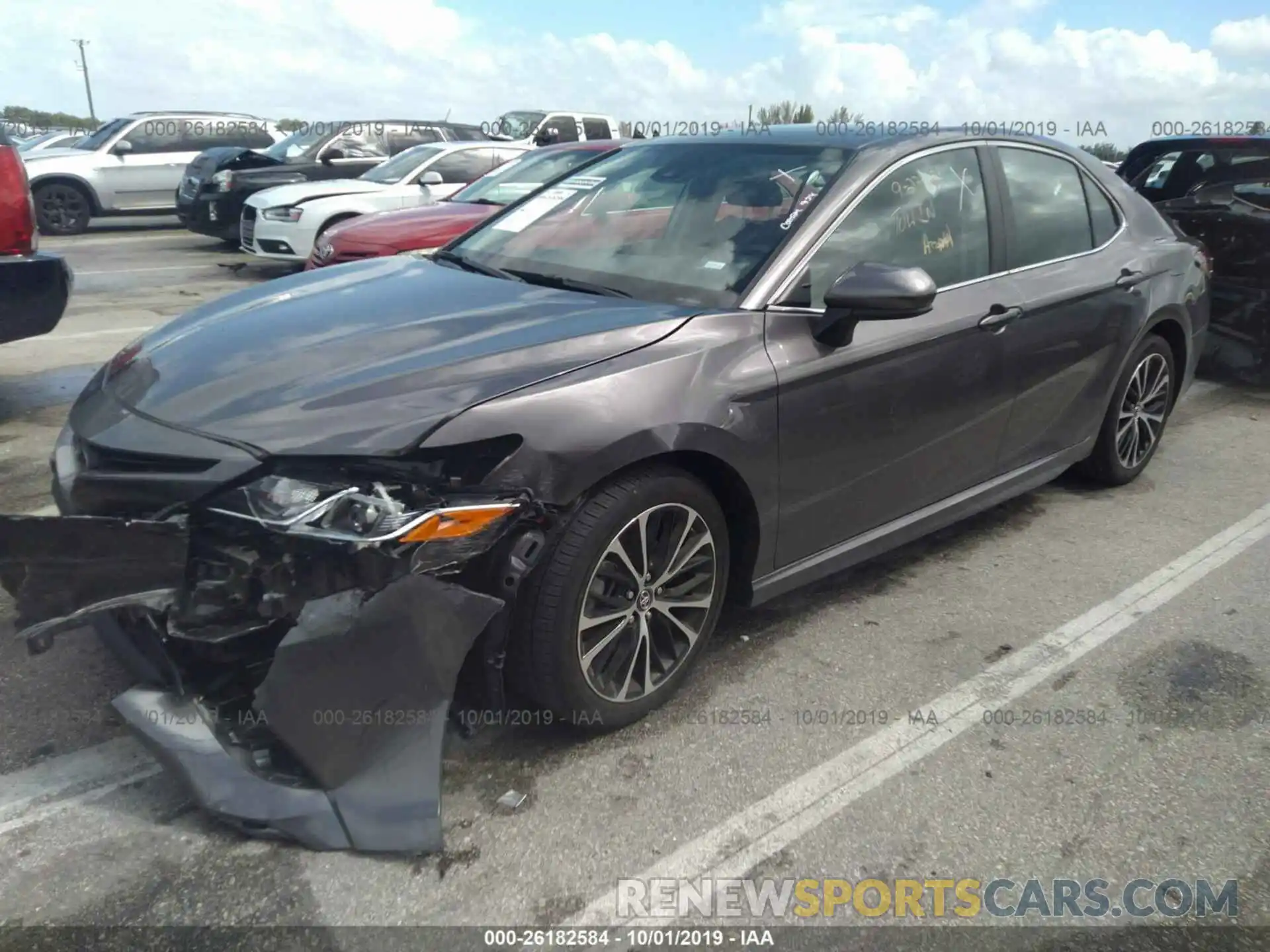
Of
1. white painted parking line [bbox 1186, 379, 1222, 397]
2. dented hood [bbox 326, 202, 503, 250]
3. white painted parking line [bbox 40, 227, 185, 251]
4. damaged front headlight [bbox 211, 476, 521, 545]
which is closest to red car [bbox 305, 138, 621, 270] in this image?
dented hood [bbox 326, 202, 503, 250]

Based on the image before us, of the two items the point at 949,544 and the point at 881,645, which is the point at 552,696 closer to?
the point at 881,645

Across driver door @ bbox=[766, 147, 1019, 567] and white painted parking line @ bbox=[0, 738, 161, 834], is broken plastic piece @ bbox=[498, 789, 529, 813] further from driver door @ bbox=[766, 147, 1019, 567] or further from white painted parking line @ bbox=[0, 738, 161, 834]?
driver door @ bbox=[766, 147, 1019, 567]

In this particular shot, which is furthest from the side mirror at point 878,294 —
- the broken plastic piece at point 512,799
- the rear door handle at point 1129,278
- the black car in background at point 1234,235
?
the black car in background at point 1234,235

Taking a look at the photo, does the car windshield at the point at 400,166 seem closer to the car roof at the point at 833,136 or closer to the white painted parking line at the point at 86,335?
the white painted parking line at the point at 86,335

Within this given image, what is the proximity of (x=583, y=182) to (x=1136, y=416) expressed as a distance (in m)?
2.85

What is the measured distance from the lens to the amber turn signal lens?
2354 mm

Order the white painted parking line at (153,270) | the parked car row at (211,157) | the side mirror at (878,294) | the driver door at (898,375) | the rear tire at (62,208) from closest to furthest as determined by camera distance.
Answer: the side mirror at (878,294) < the driver door at (898,375) < the white painted parking line at (153,270) < the parked car row at (211,157) < the rear tire at (62,208)

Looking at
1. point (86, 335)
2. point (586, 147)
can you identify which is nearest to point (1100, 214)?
point (586, 147)

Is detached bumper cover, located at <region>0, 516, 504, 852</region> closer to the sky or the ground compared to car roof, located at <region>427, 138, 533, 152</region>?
closer to the ground

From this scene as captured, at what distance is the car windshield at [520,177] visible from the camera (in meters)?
8.70

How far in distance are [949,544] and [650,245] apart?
6.17ft

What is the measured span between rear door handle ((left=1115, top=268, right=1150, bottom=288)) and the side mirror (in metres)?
1.81

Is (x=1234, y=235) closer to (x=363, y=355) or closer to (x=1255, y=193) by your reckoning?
(x=1255, y=193)

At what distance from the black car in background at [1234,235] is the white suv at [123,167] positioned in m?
13.6
